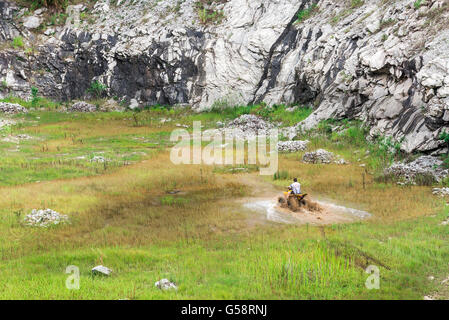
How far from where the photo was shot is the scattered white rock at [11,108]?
38625mm

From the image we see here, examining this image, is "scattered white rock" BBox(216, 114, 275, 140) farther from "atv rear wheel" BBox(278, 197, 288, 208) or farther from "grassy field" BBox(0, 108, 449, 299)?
"atv rear wheel" BBox(278, 197, 288, 208)

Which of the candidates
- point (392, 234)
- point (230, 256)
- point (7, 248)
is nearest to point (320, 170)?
point (392, 234)

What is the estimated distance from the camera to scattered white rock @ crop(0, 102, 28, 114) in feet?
127

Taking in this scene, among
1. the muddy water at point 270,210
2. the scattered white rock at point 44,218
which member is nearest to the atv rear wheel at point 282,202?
the muddy water at point 270,210

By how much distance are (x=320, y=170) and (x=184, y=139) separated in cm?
1470

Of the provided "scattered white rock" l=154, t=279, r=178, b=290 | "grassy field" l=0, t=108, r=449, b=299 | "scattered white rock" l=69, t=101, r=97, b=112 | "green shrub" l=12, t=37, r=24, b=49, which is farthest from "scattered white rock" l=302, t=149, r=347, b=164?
"green shrub" l=12, t=37, r=24, b=49

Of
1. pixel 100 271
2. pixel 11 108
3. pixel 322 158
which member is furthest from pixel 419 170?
pixel 11 108

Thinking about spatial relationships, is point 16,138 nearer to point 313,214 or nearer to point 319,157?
point 319,157

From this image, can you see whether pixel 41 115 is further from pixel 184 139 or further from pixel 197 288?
pixel 197 288

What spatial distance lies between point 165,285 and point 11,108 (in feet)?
125

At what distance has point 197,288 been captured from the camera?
772 centimetres

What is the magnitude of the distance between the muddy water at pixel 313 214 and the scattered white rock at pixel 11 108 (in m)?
33.2

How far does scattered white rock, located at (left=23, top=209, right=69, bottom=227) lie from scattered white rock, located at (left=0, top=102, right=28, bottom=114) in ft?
99.1

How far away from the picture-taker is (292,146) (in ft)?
87.6
